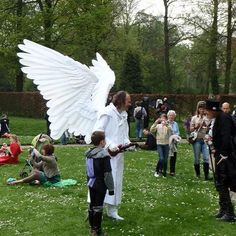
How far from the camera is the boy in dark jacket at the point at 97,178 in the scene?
702 centimetres

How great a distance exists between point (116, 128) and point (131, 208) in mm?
1841

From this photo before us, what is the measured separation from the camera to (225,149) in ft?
26.1

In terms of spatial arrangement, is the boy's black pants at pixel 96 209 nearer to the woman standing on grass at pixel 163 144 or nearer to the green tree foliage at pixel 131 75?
the woman standing on grass at pixel 163 144

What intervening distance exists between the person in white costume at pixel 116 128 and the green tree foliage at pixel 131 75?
29090mm

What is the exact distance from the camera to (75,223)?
794 centimetres

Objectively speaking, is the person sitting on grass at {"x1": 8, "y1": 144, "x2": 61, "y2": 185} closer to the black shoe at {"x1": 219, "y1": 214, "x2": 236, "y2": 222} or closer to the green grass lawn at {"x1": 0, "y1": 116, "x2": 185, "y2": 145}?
the black shoe at {"x1": 219, "y1": 214, "x2": 236, "y2": 222}

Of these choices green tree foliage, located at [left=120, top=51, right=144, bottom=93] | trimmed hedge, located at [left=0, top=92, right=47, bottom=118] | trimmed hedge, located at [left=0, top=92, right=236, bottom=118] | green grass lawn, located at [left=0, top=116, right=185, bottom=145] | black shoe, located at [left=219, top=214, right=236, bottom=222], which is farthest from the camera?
green tree foliage, located at [left=120, top=51, right=144, bottom=93]

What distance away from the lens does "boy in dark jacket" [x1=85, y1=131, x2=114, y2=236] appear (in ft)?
23.0

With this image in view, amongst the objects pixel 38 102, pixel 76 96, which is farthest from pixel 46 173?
pixel 38 102

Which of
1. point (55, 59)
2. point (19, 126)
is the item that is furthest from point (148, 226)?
point (19, 126)

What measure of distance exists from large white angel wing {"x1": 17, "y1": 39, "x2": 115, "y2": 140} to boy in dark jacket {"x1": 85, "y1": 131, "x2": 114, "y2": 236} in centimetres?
98

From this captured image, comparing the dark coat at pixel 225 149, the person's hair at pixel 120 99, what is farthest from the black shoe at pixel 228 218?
the person's hair at pixel 120 99

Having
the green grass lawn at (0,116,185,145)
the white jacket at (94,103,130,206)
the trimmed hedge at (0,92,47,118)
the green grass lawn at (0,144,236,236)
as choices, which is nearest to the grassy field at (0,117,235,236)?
the green grass lawn at (0,144,236,236)

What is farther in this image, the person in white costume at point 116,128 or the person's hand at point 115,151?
the person in white costume at point 116,128
